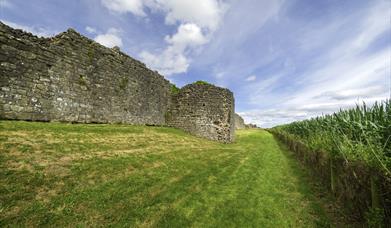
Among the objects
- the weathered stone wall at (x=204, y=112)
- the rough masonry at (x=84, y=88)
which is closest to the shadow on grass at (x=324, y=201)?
the weathered stone wall at (x=204, y=112)

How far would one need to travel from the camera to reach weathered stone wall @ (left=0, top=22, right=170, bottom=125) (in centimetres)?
741

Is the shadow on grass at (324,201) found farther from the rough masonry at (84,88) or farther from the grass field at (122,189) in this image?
the rough masonry at (84,88)

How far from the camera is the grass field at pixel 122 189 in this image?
381 centimetres

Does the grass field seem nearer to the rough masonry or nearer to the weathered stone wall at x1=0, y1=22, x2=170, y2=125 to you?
the weathered stone wall at x1=0, y1=22, x2=170, y2=125

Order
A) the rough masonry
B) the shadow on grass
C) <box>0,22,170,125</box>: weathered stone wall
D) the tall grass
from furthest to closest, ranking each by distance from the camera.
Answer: the rough masonry
<box>0,22,170,125</box>: weathered stone wall
the shadow on grass
the tall grass

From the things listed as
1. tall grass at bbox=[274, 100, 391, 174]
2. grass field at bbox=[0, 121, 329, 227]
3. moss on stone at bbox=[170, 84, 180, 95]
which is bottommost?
grass field at bbox=[0, 121, 329, 227]

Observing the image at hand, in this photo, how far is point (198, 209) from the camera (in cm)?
466

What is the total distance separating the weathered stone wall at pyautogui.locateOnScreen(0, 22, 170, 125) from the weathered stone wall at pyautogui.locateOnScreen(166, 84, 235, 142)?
417cm

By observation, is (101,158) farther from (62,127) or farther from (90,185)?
(62,127)

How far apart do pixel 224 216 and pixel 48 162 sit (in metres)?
4.70

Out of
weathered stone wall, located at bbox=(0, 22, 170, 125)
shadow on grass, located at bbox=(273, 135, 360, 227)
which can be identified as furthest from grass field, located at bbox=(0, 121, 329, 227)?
weathered stone wall, located at bbox=(0, 22, 170, 125)

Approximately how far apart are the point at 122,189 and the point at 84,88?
24.8 ft

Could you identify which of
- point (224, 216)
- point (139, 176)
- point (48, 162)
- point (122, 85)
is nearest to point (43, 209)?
point (48, 162)

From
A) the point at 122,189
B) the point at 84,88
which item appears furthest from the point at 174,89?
the point at 122,189
